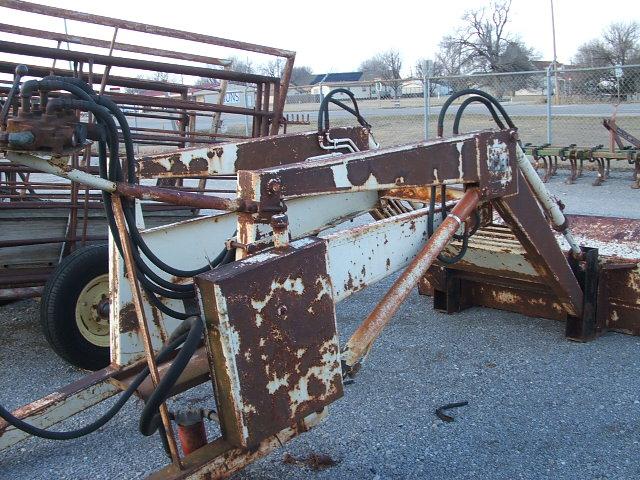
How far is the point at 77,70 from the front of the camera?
4734mm

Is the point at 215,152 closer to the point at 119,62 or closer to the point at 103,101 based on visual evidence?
the point at 103,101

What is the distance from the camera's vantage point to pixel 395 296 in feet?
8.81

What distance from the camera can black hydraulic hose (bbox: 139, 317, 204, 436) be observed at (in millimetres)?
2217

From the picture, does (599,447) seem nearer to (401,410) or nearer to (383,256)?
(401,410)

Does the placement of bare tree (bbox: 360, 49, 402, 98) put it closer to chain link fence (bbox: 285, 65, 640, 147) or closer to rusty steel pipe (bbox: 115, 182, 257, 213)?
chain link fence (bbox: 285, 65, 640, 147)

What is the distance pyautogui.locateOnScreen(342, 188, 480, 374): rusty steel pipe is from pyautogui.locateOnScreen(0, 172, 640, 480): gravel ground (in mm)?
664

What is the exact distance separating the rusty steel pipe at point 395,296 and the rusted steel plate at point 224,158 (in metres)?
1.21

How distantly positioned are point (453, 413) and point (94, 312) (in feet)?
7.28

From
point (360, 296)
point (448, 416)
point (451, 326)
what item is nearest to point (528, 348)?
point (451, 326)

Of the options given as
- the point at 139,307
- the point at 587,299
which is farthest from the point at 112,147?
the point at 587,299

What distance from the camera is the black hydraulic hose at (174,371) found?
2217mm

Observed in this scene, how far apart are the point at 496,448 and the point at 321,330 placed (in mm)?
1215

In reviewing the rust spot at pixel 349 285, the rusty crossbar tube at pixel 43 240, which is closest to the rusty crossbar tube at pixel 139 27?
the rusty crossbar tube at pixel 43 240

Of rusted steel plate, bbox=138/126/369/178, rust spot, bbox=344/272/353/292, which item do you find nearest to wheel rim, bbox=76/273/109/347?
rusted steel plate, bbox=138/126/369/178
